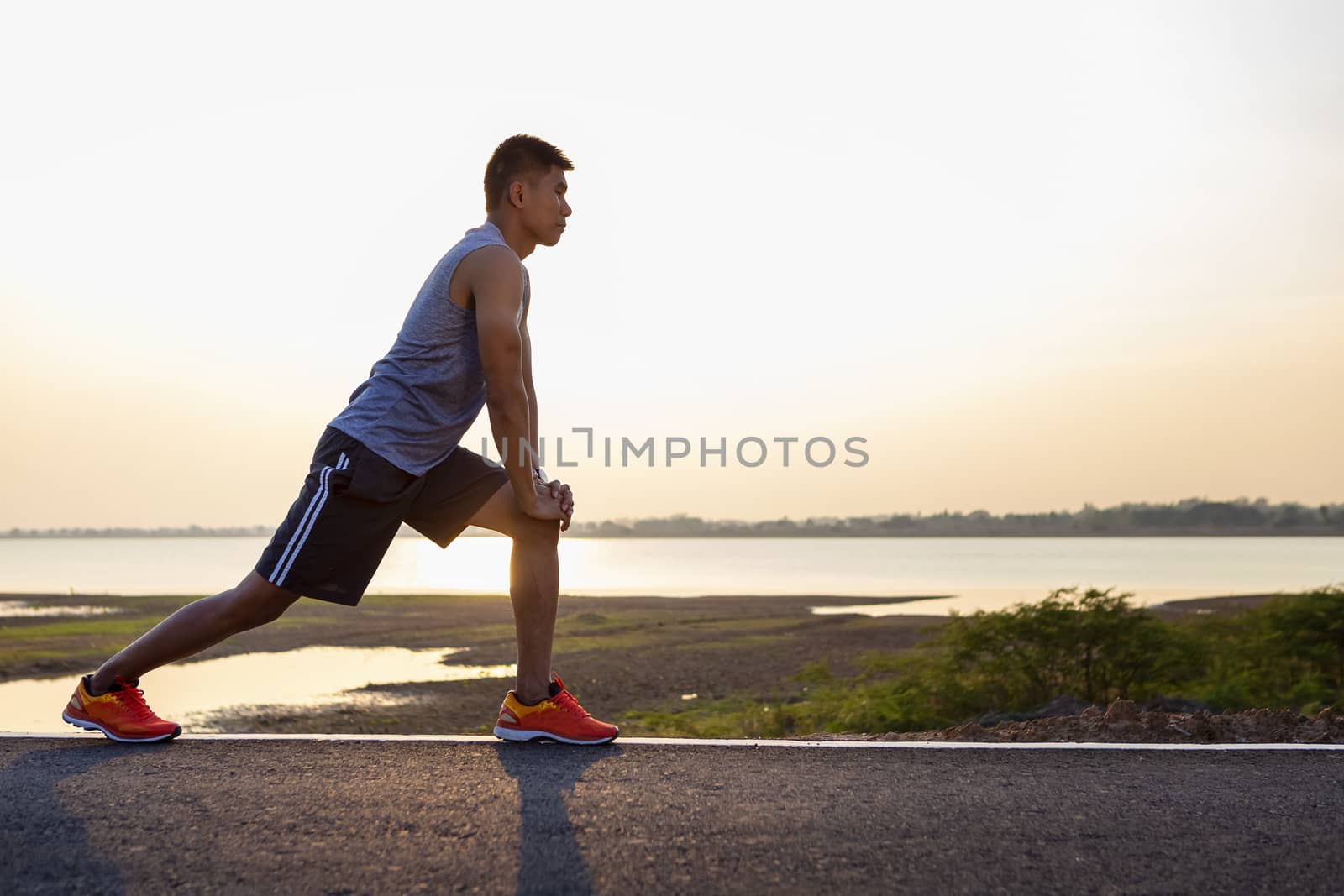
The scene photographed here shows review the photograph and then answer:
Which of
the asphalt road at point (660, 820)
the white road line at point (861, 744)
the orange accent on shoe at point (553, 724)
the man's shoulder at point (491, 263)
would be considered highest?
the man's shoulder at point (491, 263)

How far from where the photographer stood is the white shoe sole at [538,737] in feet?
13.5

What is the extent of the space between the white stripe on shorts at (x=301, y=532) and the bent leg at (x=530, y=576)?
0.56m

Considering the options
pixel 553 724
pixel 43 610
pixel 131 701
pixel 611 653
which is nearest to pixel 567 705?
pixel 553 724

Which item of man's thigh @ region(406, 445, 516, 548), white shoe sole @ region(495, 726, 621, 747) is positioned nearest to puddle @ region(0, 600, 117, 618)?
man's thigh @ region(406, 445, 516, 548)

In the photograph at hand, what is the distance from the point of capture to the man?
13.0ft

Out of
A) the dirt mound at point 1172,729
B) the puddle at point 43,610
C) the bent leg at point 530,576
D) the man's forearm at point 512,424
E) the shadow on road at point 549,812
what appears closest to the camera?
the shadow on road at point 549,812

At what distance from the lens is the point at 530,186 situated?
4.33 m

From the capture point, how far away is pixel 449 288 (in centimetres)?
415

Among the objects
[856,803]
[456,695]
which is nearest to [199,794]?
[856,803]

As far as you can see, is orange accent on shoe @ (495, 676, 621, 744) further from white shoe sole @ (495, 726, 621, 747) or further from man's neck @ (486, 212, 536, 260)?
man's neck @ (486, 212, 536, 260)

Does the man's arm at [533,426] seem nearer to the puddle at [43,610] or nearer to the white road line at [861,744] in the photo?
the white road line at [861,744]

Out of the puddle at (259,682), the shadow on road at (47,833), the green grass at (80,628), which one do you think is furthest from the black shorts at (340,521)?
the green grass at (80,628)

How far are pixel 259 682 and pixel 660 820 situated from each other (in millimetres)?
17247

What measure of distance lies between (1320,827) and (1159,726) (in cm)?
188
